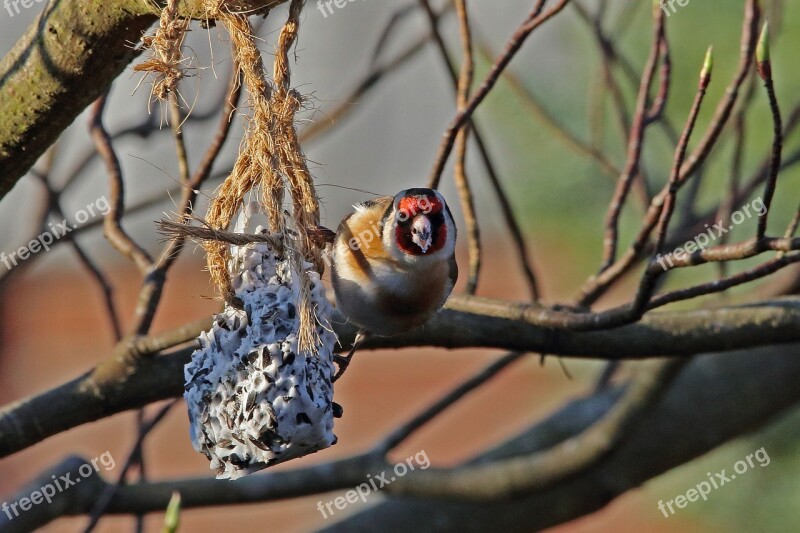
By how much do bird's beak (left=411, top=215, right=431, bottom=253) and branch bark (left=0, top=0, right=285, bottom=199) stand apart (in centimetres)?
36

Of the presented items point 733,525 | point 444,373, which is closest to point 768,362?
point 733,525

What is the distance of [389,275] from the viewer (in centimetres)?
150

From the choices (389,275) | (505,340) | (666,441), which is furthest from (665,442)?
(389,275)

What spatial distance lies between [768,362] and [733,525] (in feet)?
12.0

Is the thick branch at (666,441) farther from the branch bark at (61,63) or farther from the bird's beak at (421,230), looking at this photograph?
the branch bark at (61,63)

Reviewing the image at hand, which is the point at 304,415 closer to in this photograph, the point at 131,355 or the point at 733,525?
the point at 131,355

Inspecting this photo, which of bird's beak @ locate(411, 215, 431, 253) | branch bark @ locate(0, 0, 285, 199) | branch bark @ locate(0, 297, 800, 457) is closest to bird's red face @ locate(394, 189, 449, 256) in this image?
bird's beak @ locate(411, 215, 431, 253)

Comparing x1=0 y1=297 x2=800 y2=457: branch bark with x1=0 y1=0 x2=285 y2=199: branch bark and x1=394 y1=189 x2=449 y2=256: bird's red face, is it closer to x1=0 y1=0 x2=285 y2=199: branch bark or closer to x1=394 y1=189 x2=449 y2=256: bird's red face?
x1=394 y1=189 x2=449 y2=256: bird's red face

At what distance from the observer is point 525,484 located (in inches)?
77.8

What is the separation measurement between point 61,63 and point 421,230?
1.68 feet

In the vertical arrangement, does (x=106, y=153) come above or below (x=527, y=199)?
above

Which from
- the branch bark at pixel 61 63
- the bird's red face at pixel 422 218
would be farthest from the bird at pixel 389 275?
the branch bark at pixel 61 63

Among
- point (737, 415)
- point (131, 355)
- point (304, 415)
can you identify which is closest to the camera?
point (304, 415)

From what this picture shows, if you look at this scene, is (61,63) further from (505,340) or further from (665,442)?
(665,442)
